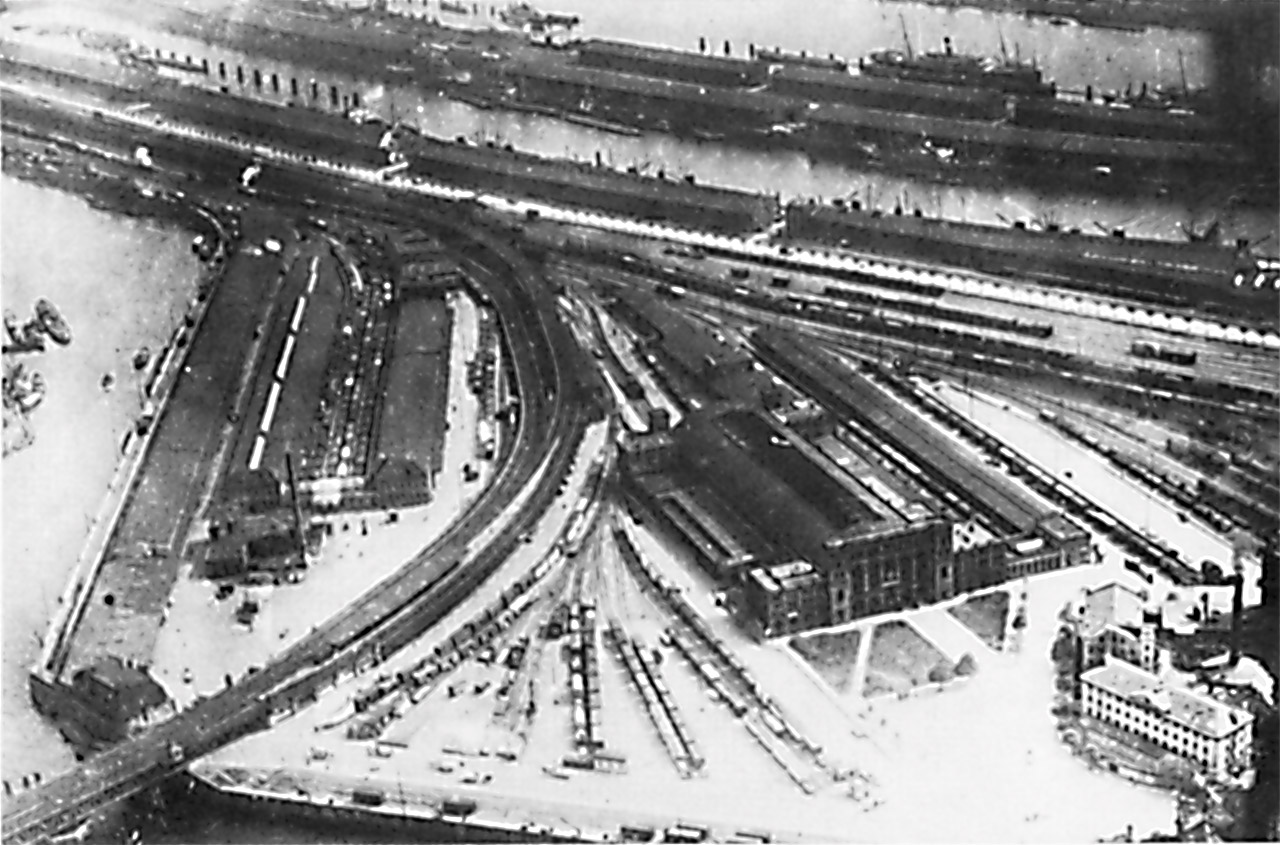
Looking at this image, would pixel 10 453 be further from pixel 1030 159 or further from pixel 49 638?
pixel 1030 159

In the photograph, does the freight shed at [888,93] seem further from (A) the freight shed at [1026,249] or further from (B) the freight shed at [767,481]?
(B) the freight shed at [767,481]

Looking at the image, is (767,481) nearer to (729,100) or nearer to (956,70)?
(729,100)

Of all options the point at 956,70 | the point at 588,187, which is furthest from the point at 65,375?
the point at 956,70

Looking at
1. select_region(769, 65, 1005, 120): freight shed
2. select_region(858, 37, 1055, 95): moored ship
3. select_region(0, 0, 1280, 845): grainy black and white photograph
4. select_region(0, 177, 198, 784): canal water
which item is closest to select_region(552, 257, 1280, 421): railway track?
select_region(0, 0, 1280, 845): grainy black and white photograph

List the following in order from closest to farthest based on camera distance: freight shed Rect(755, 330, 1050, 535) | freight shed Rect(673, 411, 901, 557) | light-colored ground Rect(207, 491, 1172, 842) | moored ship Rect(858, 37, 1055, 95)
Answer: light-colored ground Rect(207, 491, 1172, 842)
freight shed Rect(673, 411, 901, 557)
freight shed Rect(755, 330, 1050, 535)
moored ship Rect(858, 37, 1055, 95)

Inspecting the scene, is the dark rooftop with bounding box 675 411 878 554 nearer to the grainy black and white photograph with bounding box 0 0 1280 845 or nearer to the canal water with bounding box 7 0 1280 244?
the grainy black and white photograph with bounding box 0 0 1280 845

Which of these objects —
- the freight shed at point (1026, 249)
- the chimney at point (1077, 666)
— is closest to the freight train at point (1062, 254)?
the freight shed at point (1026, 249)

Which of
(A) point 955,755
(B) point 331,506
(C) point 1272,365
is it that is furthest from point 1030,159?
(B) point 331,506
